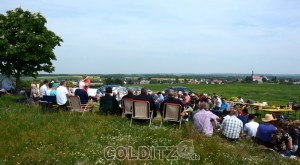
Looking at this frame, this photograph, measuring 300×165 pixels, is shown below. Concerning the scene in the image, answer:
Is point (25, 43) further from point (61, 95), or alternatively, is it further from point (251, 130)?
point (251, 130)

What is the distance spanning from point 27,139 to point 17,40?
16.4 meters

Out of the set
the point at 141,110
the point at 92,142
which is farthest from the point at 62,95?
the point at 92,142

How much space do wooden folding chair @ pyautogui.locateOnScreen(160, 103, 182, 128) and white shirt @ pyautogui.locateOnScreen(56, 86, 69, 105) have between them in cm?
425

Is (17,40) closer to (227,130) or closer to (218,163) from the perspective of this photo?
(227,130)

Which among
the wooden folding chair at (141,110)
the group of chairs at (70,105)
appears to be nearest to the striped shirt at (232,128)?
the wooden folding chair at (141,110)

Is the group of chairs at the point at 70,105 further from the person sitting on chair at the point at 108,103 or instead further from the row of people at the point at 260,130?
the row of people at the point at 260,130

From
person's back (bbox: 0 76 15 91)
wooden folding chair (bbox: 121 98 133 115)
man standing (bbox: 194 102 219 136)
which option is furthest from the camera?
person's back (bbox: 0 76 15 91)

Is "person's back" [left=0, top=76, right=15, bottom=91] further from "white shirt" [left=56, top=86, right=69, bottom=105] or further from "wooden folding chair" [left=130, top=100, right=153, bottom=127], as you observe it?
"wooden folding chair" [left=130, top=100, right=153, bottom=127]

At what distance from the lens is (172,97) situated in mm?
10992

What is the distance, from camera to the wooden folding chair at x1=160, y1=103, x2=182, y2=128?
10.3 m

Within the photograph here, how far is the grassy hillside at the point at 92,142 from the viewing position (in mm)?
7211

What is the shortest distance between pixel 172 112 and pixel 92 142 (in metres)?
3.05

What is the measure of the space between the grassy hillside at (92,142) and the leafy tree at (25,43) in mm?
12976

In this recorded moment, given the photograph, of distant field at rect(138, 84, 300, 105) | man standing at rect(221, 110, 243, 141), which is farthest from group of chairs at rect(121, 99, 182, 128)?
distant field at rect(138, 84, 300, 105)
